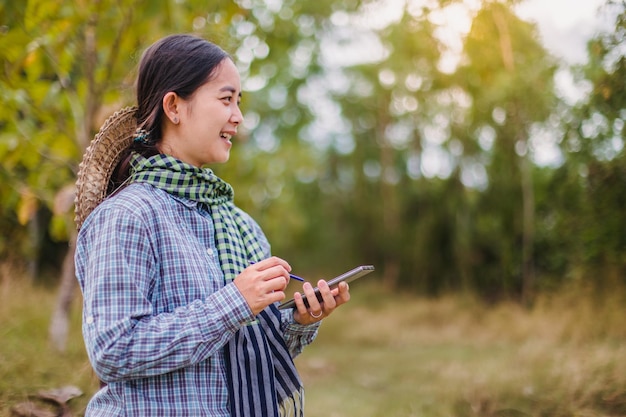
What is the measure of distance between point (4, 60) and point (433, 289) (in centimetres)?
939

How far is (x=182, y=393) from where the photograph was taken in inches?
60.7

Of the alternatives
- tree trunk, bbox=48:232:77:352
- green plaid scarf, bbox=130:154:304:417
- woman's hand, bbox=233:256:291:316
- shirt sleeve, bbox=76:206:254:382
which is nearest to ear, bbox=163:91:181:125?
green plaid scarf, bbox=130:154:304:417

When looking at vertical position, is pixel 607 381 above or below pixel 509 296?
above

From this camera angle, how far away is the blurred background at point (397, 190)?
419 cm

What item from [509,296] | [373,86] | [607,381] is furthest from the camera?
[373,86]

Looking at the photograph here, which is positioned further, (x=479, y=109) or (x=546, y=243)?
(x=479, y=109)

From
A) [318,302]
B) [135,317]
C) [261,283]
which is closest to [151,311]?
[135,317]

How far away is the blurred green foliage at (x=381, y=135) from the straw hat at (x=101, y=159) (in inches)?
65.4

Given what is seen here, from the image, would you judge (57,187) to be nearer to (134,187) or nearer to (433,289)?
(134,187)

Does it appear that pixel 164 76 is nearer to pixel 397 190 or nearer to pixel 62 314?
pixel 62 314

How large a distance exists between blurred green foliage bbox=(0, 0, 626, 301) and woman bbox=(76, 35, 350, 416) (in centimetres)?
180

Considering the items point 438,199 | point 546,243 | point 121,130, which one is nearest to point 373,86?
point 438,199

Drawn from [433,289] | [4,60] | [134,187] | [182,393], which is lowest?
[433,289]

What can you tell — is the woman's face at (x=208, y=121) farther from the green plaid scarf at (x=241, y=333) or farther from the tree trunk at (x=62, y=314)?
the tree trunk at (x=62, y=314)
